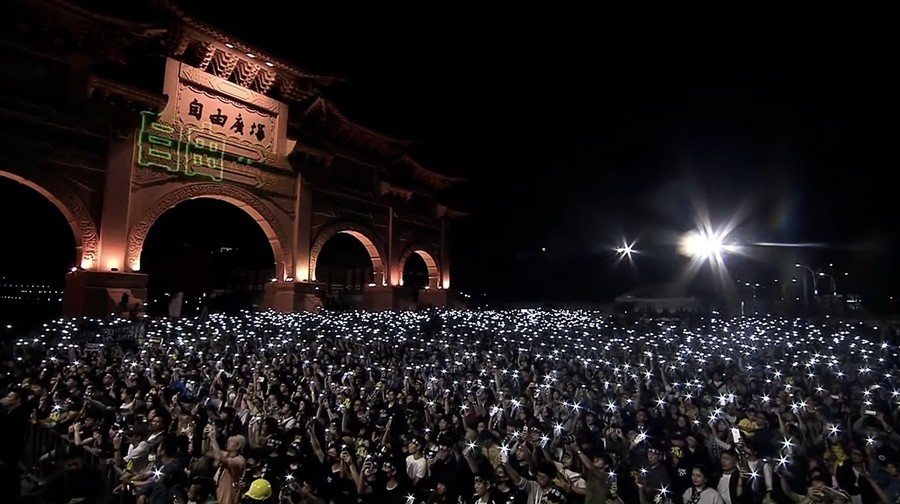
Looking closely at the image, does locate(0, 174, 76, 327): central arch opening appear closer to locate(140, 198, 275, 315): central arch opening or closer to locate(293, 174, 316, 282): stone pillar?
locate(140, 198, 275, 315): central arch opening

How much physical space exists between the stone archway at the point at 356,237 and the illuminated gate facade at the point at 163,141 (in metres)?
0.07

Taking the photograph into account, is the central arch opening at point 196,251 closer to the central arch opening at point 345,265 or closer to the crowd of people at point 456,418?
the central arch opening at point 345,265

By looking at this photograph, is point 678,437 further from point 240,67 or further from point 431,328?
point 240,67

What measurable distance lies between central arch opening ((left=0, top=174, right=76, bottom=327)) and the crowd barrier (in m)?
19.6

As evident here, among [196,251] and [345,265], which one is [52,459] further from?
[345,265]

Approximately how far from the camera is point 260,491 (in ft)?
17.3

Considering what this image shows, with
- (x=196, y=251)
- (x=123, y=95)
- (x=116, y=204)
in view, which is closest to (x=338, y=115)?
(x=123, y=95)

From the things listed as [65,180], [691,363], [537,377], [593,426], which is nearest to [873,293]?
[691,363]

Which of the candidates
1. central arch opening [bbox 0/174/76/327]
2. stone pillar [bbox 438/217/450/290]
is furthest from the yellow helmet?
stone pillar [bbox 438/217/450/290]

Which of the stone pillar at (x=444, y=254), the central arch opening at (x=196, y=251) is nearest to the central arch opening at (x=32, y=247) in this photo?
the central arch opening at (x=196, y=251)

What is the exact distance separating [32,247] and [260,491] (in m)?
27.1

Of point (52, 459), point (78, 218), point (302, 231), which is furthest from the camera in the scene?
point (302, 231)

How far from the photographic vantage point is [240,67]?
21.4 metres

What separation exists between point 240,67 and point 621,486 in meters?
21.0
